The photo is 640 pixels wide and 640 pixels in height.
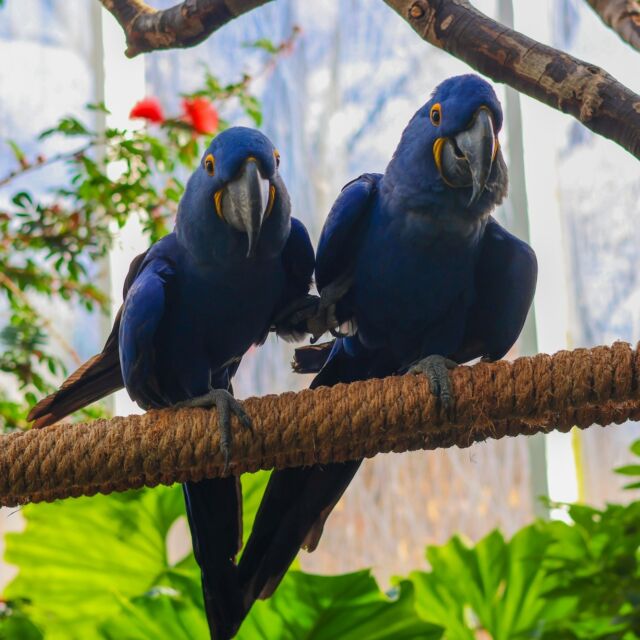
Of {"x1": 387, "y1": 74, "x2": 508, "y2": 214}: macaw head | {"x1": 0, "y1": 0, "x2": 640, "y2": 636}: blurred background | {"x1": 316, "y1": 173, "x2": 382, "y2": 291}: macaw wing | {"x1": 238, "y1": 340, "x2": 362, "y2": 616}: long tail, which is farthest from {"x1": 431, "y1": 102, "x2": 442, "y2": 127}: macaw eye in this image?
{"x1": 0, "y1": 0, "x2": 640, "y2": 636}: blurred background

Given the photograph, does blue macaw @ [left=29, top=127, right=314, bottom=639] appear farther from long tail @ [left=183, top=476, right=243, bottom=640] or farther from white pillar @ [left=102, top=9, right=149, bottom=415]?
white pillar @ [left=102, top=9, right=149, bottom=415]

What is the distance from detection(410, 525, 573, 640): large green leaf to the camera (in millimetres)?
1697

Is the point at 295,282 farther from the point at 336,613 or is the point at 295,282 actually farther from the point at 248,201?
the point at 336,613

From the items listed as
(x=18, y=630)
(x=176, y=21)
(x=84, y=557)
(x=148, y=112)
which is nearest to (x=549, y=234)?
(x=148, y=112)

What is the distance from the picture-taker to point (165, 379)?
1.20 m

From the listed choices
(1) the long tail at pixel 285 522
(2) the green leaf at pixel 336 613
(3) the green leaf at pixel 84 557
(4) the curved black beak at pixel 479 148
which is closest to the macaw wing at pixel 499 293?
(4) the curved black beak at pixel 479 148

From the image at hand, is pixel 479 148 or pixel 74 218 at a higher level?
pixel 74 218

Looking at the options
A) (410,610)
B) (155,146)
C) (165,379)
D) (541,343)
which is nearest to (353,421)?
(165,379)

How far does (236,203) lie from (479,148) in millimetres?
314

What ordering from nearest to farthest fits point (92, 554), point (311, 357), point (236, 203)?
point (236, 203) < point (311, 357) < point (92, 554)

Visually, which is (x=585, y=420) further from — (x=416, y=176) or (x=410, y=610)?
(x=410, y=610)

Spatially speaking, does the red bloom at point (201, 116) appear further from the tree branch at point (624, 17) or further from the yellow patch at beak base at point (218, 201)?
the tree branch at point (624, 17)

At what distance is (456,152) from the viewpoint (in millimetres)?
1117

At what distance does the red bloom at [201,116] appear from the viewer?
6.57 feet
